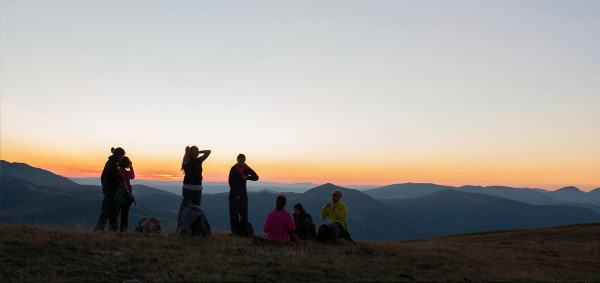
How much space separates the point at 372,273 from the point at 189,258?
5348 mm

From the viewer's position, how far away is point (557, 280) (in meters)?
11.9

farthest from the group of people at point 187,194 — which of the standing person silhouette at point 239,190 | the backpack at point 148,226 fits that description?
the backpack at point 148,226

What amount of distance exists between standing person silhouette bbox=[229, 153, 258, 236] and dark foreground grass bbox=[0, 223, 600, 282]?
272cm

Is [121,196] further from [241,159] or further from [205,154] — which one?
[241,159]

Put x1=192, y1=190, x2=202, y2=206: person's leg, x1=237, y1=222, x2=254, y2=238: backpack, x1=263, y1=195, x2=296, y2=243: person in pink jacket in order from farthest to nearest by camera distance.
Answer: x1=237, y1=222, x2=254, y2=238: backpack
x1=192, y1=190, x2=202, y2=206: person's leg
x1=263, y1=195, x2=296, y2=243: person in pink jacket

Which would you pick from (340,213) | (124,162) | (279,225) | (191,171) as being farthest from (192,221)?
(340,213)

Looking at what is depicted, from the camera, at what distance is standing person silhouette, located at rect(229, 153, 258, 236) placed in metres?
18.0

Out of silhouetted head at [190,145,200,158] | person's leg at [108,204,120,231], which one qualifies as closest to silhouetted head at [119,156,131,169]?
person's leg at [108,204,120,231]

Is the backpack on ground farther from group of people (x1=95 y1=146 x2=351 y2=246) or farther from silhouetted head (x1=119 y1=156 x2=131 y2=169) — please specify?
silhouetted head (x1=119 y1=156 x2=131 y2=169)

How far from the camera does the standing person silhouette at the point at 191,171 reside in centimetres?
1680

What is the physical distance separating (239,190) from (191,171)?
248cm

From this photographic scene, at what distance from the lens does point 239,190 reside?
18.3 m

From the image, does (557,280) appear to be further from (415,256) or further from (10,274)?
(10,274)

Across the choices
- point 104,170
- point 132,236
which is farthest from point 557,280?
point 104,170
